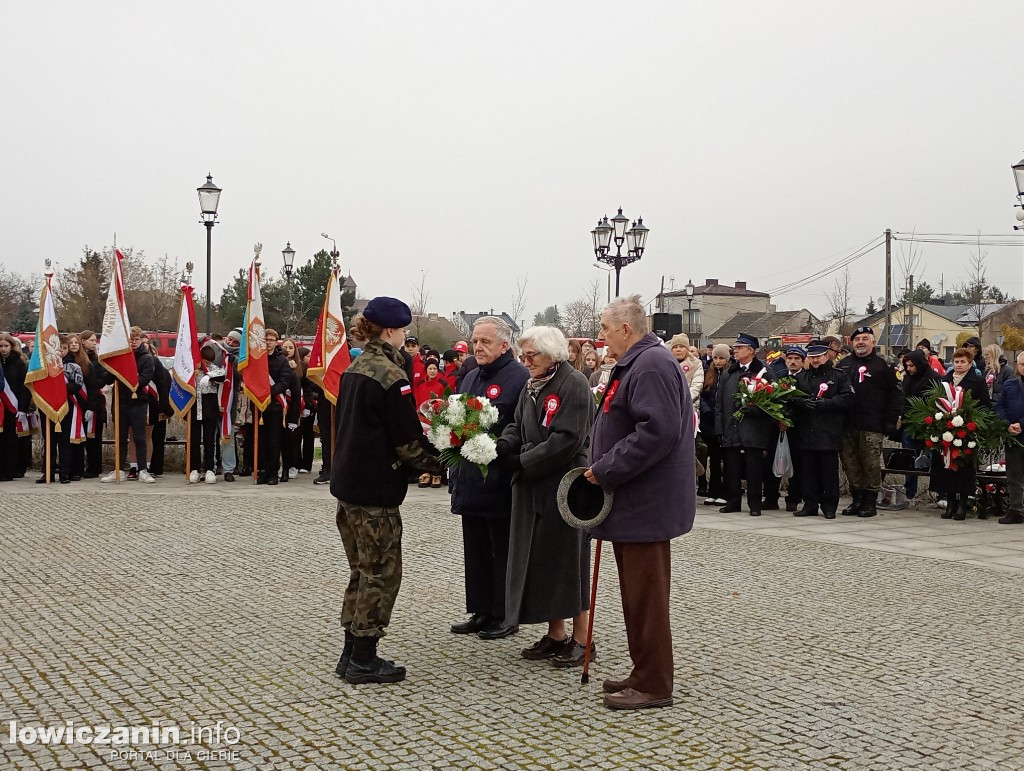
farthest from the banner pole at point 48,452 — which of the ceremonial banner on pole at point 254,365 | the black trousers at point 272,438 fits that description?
the black trousers at point 272,438

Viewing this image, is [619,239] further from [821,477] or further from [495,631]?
[495,631]

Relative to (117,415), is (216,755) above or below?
below

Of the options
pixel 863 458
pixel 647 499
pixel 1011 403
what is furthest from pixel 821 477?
pixel 647 499

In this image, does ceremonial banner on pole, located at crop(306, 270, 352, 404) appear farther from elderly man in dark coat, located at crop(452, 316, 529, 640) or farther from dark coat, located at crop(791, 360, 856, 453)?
elderly man in dark coat, located at crop(452, 316, 529, 640)

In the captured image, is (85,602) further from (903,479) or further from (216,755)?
(903,479)

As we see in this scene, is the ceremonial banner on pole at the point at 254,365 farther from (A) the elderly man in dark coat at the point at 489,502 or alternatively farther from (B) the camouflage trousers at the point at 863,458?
(A) the elderly man in dark coat at the point at 489,502

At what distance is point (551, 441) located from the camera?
6227mm

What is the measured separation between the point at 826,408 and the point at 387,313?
8027 millimetres

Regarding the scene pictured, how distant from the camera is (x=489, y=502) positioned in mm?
6797

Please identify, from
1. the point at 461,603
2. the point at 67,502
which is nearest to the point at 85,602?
the point at 461,603

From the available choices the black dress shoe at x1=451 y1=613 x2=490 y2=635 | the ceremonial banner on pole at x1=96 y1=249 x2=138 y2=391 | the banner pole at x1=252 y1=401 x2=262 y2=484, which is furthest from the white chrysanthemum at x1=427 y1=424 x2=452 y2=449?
the ceremonial banner on pole at x1=96 y1=249 x2=138 y2=391

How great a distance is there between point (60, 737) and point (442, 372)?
11.5 m

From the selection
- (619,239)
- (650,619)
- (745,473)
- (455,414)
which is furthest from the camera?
(619,239)

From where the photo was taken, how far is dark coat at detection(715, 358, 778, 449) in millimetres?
12852
